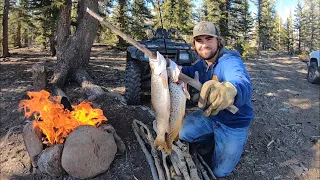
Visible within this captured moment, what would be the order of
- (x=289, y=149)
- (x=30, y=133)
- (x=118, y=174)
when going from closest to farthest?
(x=118, y=174) < (x=30, y=133) < (x=289, y=149)

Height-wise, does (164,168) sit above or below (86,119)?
below

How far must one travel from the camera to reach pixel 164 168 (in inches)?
158

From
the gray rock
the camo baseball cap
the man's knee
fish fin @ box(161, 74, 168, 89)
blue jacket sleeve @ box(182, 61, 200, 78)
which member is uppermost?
the camo baseball cap

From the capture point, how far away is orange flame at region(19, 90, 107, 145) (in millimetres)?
4473

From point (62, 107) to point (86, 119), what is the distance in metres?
0.49

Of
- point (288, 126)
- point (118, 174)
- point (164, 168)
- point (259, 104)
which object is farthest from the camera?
point (259, 104)

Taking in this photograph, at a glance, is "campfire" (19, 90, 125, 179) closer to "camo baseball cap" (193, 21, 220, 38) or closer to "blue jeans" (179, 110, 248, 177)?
"blue jeans" (179, 110, 248, 177)

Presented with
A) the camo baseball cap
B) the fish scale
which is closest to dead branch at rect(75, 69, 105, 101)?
the camo baseball cap

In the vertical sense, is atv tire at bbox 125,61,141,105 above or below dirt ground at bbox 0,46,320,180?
above

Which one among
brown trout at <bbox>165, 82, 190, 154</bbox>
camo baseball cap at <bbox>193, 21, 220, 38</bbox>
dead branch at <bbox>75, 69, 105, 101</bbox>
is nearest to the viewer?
brown trout at <bbox>165, 82, 190, 154</bbox>

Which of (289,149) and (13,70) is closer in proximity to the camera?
(289,149)

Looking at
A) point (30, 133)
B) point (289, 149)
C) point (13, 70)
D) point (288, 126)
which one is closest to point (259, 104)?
point (288, 126)

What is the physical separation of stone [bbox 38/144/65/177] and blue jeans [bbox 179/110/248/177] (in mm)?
1862

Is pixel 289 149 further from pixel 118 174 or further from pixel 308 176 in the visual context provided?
pixel 118 174
